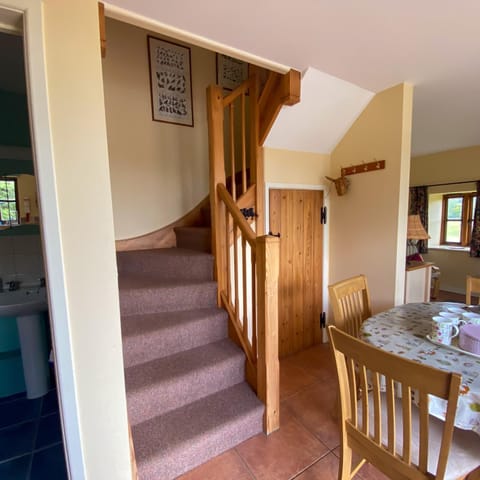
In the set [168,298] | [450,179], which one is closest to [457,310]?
[168,298]

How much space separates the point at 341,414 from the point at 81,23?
6.12 feet

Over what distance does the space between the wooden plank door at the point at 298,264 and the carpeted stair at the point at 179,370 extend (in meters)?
0.84

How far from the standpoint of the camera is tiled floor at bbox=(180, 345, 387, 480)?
150cm

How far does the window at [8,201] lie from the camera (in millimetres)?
2150

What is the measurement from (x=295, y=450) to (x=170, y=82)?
10.2 feet

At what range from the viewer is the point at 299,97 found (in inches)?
79.4

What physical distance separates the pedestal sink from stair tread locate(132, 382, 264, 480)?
41.9 inches

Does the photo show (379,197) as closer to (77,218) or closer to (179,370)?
(179,370)

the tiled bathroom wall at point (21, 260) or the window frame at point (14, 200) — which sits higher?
the window frame at point (14, 200)

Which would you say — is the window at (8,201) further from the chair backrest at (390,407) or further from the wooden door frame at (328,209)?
the chair backrest at (390,407)

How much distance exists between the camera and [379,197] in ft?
8.00

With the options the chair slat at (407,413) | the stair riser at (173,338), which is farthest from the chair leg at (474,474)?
the stair riser at (173,338)

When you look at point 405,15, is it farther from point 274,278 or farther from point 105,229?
point 105,229

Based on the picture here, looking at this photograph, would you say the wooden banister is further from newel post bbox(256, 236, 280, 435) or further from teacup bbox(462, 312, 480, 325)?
teacup bbox(462, 312, 480, 325)
